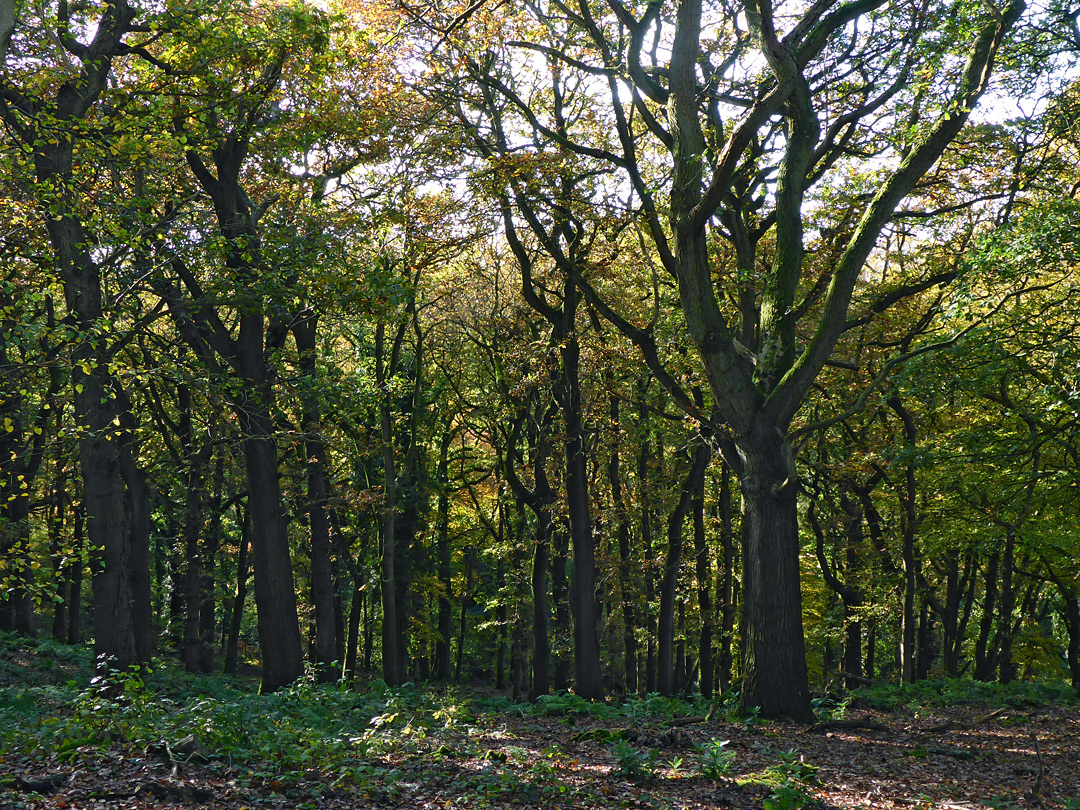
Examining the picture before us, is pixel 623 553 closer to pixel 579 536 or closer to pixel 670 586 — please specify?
pixel 670 586

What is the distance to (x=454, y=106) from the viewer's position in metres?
14.4

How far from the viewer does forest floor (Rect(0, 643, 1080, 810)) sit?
5875 mm

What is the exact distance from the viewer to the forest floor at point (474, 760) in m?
5.88

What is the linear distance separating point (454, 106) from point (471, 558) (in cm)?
2322

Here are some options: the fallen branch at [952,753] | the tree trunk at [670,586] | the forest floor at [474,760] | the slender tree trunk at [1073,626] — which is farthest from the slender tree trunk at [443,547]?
the fallen branch at [952,753]

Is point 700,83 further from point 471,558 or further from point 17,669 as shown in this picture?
point 471,558

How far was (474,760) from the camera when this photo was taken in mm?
7332

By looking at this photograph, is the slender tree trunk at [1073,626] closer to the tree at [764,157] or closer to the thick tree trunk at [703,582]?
the thick tree trunk at [703,582]

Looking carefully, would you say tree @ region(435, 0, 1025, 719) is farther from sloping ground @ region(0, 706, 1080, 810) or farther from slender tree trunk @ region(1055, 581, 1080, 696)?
slender tree trunk @ region(1055, 581, 1080, 696)

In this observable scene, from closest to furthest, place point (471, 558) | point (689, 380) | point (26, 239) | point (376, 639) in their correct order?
point (26, 239), point (689, 380), point (471, 558), point (376, 639)

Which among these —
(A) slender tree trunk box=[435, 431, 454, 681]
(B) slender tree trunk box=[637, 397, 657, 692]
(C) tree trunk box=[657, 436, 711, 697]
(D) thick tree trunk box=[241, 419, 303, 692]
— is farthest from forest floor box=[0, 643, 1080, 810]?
(A) slender tree trunk box=[435, 431, 454, 681]

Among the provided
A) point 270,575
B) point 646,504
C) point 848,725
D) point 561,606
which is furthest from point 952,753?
point 561,606

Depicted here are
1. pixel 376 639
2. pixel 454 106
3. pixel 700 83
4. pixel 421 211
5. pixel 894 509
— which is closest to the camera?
pixel 700 83

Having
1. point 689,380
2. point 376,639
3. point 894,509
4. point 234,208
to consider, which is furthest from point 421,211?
point 376,639
